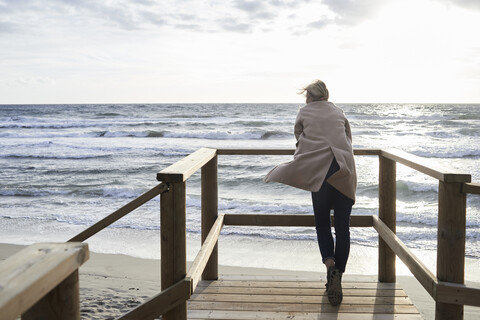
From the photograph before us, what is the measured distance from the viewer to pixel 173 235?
251cm

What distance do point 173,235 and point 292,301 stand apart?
136 cm

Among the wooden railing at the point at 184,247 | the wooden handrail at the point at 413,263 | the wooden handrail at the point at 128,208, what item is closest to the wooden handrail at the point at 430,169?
the wooden railing at the point at 184,247

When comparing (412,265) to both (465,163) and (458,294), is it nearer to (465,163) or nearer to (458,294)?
(458,294)

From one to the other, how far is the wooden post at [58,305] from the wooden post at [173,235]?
44.6 inches

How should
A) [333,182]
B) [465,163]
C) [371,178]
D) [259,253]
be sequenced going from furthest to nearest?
[465,163], [371,178], [259,253], [333,182]

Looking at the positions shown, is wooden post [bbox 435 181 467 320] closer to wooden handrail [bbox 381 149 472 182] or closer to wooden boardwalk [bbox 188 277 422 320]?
wooden handrail [bbox 381 149 472 182]

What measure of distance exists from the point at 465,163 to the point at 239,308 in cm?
1540

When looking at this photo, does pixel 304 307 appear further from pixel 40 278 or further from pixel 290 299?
pixel 40 278

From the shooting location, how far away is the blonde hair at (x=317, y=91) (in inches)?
134

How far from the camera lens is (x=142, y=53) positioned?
42062 millimetres

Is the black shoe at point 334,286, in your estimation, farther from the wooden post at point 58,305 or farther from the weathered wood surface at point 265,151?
the wooden post at point 58,305

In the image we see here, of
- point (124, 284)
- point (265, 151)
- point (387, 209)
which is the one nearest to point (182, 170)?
point (265, 151)

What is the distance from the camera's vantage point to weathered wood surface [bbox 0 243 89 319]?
104cm

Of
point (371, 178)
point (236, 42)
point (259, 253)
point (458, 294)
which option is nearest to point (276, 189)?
point (371, 178)
